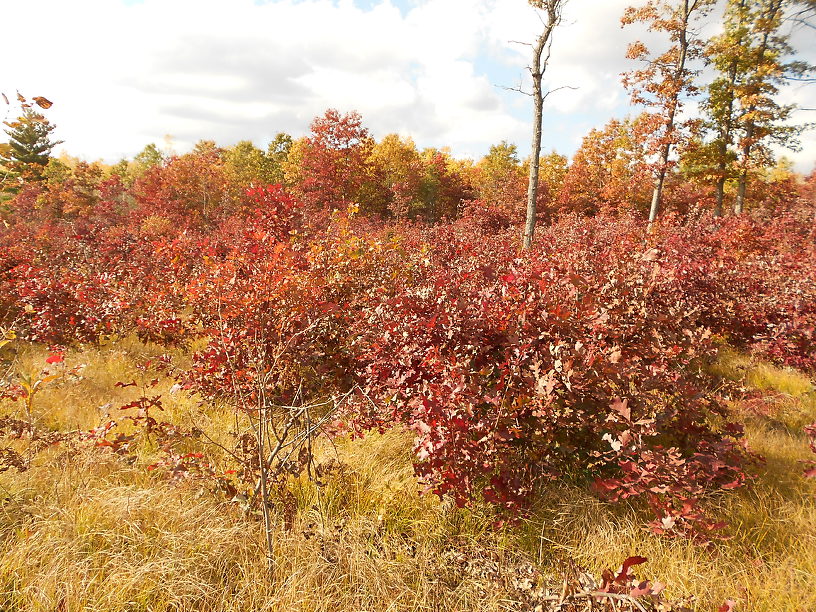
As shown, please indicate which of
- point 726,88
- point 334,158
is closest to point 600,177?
point 726,88

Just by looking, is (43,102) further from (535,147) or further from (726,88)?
(726,88)

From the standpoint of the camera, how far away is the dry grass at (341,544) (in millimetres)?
2275

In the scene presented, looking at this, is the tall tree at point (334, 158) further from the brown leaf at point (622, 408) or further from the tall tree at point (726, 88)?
the brown leaf at point (622, 408)

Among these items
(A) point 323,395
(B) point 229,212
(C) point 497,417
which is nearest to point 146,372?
(A) point 323,395

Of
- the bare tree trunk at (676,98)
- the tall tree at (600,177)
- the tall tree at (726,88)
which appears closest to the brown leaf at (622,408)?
the bare tree trunk at (676,98)

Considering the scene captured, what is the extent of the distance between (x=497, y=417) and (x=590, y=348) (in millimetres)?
793

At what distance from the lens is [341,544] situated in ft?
8.45

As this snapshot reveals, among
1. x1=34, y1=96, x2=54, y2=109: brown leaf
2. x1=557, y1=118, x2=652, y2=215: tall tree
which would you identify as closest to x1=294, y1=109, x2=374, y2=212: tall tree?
x1=557, y1=118, x2=652, y2=215: tall tree

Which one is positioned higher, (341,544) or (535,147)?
(535,147)

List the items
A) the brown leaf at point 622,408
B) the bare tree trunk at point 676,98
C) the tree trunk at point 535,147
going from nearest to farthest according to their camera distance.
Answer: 1. the brown leaf at point 622,408
2. the tree trunk at point 535,147
3. the bare tree trunk at point 676,98

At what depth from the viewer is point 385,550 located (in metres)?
2.59

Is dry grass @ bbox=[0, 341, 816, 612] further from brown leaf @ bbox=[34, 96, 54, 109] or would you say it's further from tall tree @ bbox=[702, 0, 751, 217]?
tall tree @ bbox=[702, 0, 751, 217]

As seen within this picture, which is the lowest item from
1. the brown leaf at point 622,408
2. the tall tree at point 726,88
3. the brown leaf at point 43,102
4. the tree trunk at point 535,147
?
the brown leaf at point 622,408

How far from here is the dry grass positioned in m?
2.28
